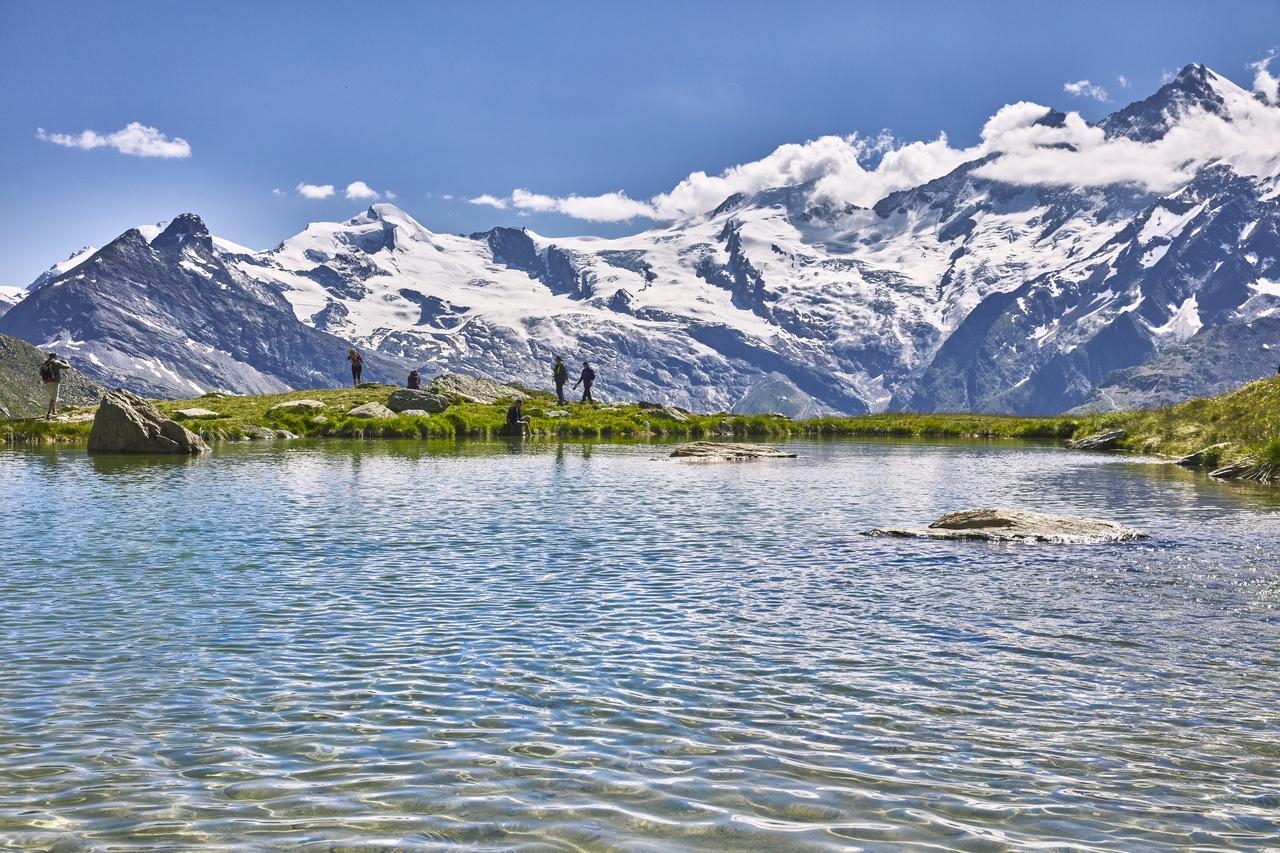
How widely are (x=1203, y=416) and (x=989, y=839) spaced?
8019cm

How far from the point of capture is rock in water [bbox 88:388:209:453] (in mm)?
66250

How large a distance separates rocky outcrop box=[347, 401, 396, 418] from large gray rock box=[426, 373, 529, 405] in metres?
11.3

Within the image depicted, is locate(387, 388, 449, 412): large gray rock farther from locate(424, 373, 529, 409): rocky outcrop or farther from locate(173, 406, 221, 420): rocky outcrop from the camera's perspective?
locate(173, 406, 221, 420): rocky outcrop

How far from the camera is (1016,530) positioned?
30.5 meters

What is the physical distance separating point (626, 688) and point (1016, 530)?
18.8m

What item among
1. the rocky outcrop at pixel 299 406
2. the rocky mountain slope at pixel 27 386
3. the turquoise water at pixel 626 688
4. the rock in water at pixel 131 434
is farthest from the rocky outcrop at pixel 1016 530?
the rocky mountain slope at pixel 27 386

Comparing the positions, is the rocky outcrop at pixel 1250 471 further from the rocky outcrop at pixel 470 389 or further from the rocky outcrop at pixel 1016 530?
the rocky outcrop at pixel 470 389

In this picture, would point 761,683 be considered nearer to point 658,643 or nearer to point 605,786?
point 658,643

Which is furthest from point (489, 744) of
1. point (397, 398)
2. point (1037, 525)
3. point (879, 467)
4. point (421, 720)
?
point (397, 398)

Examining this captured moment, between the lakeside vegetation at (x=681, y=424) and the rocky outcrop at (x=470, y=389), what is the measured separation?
2493mm

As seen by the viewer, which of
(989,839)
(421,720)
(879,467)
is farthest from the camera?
(879,467)

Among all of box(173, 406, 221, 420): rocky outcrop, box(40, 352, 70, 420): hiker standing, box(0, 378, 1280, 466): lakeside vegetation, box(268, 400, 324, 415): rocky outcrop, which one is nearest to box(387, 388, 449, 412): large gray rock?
box(0, 378, 1280, 466): lakeside vegetation

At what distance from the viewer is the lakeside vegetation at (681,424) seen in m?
70.8

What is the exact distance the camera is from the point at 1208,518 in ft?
116
